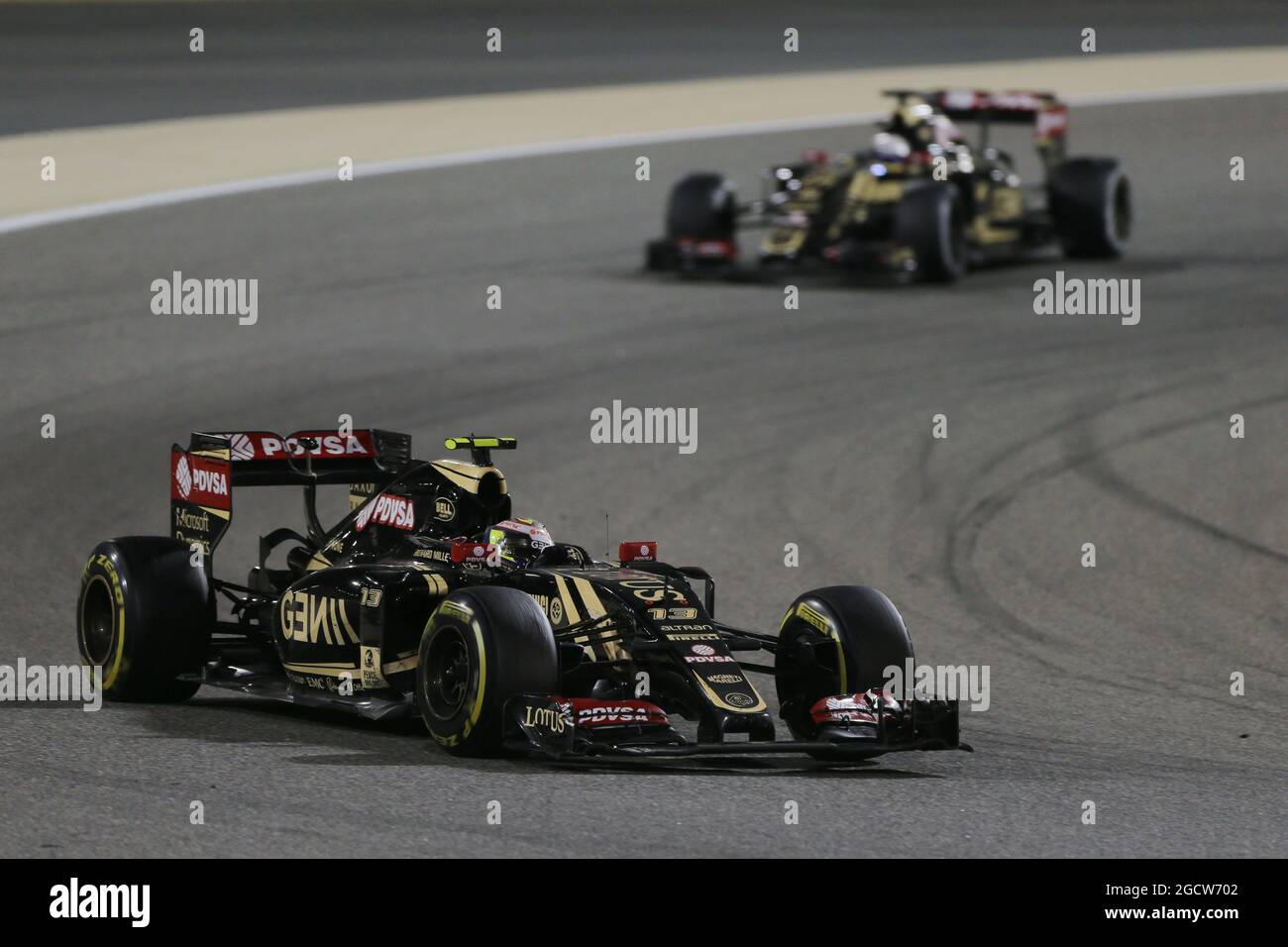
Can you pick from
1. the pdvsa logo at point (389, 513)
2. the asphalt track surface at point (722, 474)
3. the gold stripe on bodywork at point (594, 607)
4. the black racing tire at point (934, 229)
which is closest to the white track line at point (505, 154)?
the asphalt track surface at point (722, 474)

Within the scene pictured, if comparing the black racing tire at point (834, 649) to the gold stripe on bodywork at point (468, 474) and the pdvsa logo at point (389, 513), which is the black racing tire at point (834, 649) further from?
the pdvsa logo at point (389, 513)

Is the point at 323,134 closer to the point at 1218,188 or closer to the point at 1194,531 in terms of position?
the point at 1218,188

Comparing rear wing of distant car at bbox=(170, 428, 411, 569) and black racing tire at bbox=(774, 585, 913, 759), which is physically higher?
rear wing of distant car at bbox=(170, 428, 411, 569)

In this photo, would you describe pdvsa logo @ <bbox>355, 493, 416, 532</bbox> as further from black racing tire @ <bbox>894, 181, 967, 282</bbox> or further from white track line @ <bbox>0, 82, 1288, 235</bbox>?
white track line @ <bbox>0, 82, 1288, 235</bbox>

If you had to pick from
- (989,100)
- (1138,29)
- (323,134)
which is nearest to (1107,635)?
(989,100)

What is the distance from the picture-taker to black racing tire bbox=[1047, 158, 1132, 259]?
23.4 m

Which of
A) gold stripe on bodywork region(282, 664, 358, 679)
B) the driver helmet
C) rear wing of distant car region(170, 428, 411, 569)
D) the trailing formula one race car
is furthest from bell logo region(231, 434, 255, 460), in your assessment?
the trailing formula one race car

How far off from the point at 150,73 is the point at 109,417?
16.2 m

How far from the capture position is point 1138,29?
39.3 meters

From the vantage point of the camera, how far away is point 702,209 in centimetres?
2223

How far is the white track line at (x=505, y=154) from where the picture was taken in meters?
23.8

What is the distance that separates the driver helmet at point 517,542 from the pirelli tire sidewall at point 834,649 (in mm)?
1100

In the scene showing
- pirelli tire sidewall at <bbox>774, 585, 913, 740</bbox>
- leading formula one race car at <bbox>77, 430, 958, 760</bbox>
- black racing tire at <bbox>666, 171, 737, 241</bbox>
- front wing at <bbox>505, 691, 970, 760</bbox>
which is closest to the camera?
front wing at <bbox>505, 691, 970, 760</bbox>

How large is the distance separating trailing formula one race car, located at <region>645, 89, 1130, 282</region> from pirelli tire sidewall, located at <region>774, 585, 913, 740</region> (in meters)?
11.9
